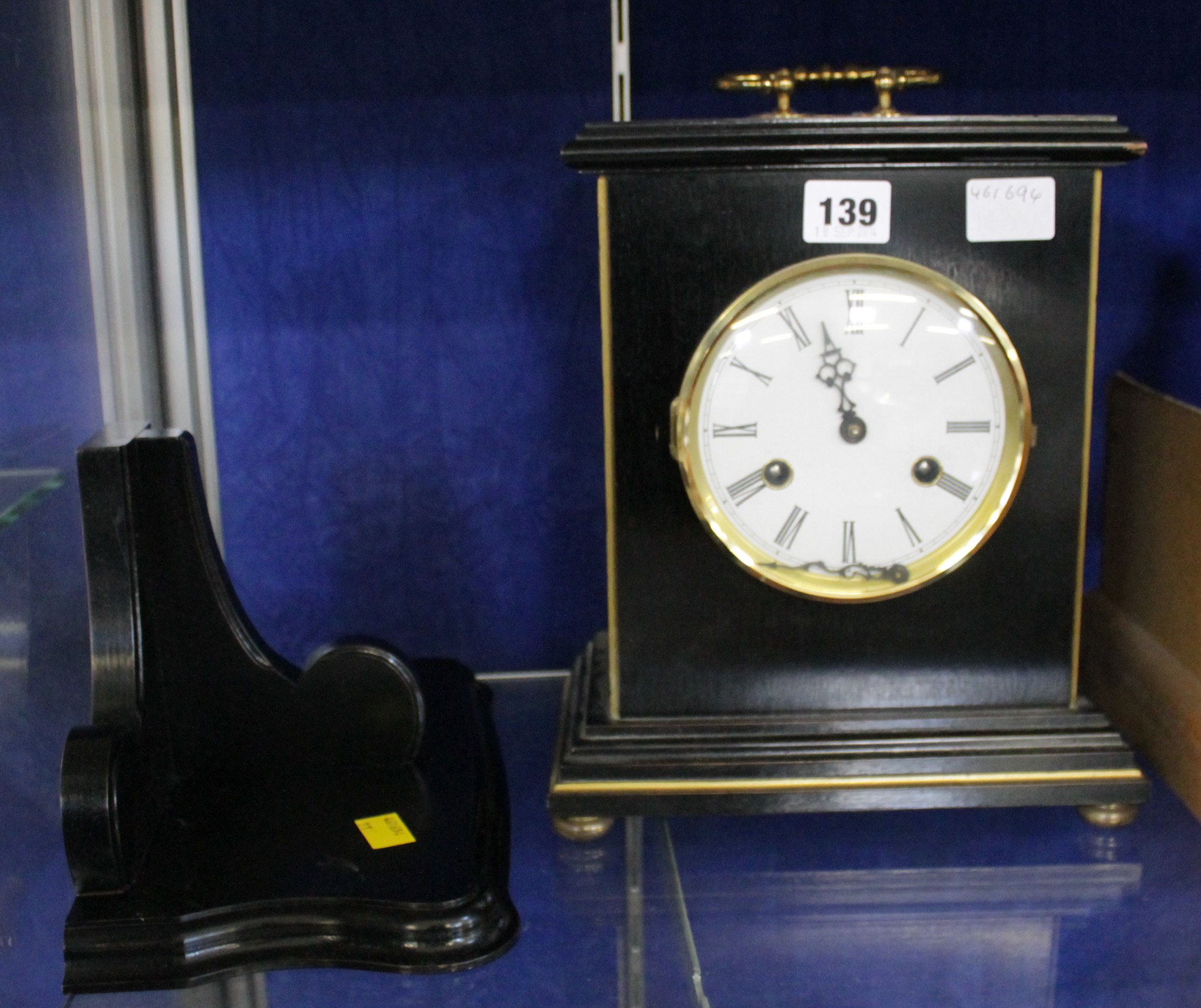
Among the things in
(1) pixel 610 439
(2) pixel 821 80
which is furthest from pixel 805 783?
(2) pixel 821 80

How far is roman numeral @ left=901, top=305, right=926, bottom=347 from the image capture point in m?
0.89

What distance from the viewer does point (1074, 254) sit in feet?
2.94

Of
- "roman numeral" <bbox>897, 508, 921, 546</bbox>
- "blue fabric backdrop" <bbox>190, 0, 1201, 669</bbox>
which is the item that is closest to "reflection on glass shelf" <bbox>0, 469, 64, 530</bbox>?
"blue fabric backdrop" <bbox>190, 0, 1201, 669</bbox>

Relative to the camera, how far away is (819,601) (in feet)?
3.06

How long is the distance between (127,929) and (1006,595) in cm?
61

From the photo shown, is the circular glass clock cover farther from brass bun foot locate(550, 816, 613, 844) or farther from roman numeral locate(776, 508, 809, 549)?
brass bun foot locate(550, 816, 613, 844)

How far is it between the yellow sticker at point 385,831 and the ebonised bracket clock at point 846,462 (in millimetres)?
106

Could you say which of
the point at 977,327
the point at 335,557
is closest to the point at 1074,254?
the point at 977,327

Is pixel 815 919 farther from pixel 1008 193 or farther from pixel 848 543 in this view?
pixel 1008 193

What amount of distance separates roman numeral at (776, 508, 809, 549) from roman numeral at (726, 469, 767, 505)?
28mm

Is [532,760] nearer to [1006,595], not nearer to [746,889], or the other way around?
[746,889]

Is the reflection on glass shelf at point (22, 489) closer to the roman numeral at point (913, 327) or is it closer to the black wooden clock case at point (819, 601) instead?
the black wooden clock case at point (819, 601)

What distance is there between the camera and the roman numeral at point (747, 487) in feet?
2.99

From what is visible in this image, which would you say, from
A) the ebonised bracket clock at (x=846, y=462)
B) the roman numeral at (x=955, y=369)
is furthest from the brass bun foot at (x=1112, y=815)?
the roman numeral at (x=955, y=369)
